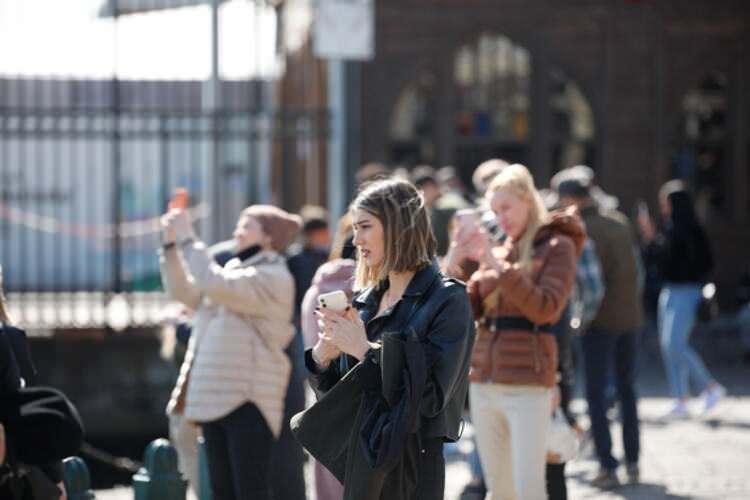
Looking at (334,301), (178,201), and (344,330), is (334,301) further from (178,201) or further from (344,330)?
(178,201)

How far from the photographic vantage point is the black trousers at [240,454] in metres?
8.16

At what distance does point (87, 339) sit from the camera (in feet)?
53.2

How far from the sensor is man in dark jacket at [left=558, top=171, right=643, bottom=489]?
10.9 m

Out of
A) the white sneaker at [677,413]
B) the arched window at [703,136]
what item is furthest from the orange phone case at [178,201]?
the arched window at [703,136]

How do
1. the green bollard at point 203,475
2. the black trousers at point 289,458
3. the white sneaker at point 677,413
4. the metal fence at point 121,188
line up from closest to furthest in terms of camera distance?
the green bollard at point 203,475, the black trousers at point 289,458, the white sneaker at point 677,413, the metal fence at point 121,188

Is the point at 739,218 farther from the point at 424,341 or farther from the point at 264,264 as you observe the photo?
the point at 424,341

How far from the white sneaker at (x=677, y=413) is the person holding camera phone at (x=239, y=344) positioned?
20.0ft

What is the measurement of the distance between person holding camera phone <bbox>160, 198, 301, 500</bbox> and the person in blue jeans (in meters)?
5.33

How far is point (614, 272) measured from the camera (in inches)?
438

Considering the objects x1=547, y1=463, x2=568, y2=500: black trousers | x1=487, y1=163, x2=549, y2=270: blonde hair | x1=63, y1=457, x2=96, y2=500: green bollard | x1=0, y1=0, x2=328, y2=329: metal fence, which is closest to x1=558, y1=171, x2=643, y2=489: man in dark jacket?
x1=547, y1=463, x2=568, y2=500: black trousers

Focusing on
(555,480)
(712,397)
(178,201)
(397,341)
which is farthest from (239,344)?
(712,397)

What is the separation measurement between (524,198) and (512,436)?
1.12m

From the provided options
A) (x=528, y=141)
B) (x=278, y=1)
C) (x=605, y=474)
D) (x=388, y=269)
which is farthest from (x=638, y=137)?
(x=388, y=269)

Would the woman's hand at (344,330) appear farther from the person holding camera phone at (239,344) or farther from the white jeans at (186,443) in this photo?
the white jeans at (186,443)
